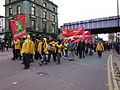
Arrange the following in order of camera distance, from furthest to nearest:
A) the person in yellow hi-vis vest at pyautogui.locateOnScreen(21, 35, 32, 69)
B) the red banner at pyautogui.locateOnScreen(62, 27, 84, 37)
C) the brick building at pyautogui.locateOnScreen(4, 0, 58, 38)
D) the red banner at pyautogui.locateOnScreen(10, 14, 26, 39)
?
the brick building at pyautogui.locateOnScreen(4, 0, 58, 38)
the red banner at pyautogui.locateOnScreen(62, 27, 84, 37)
the red banner at pyautogui.locateOnScreen(10, 14, 26, 39)
the person in yellow hi-vis vest at pyautogui.locateOnScreen(21, 35, 32, 69)

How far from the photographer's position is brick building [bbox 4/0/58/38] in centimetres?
3080

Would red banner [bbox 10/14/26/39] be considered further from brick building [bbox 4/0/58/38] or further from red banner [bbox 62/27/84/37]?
brick building [bbox 4/0/58/38]

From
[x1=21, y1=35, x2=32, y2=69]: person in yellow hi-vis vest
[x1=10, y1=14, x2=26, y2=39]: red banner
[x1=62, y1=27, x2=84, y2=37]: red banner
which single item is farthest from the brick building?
[x1=21, y1=35, x2=32, y2=69]: person in yellow hi-vis vest

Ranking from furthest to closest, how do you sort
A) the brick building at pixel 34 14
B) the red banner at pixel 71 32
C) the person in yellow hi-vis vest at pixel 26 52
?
the brick building at pixel 34 14
the red banner at pixel 71 32
the person in yellow hi-vis vest at pixel 26 52

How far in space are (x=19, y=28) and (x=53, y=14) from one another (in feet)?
104

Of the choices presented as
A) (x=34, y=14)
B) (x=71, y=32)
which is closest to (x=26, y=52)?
(x=71, y=32)

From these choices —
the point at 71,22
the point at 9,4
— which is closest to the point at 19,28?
the point at 9,4

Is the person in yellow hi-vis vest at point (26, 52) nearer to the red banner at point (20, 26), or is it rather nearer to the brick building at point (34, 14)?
the red banner at point (20, 26)

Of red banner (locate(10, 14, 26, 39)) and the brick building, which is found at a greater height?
the brick building

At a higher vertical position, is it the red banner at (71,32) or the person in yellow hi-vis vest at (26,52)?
the red banner at (71,32)

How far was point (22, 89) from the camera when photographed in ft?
15.4

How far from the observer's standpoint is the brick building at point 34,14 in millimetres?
30797

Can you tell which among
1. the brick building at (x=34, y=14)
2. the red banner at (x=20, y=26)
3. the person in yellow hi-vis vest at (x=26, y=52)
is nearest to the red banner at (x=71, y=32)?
the red banner at (x=20, y=26)

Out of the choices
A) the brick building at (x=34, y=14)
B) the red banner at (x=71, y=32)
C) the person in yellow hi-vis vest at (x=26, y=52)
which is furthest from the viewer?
the brick building at (x=34, y=14)
